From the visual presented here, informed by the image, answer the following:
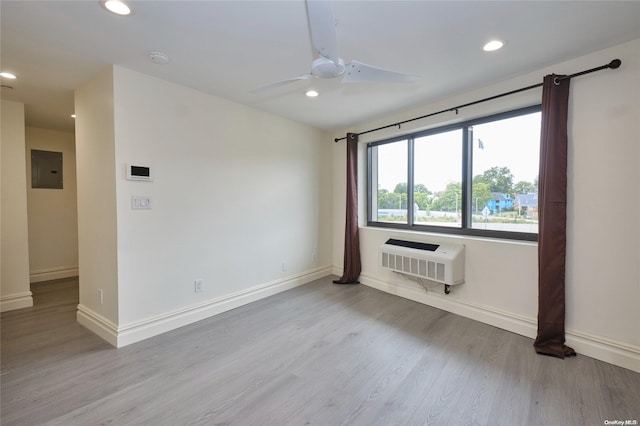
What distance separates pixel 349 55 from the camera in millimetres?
2164

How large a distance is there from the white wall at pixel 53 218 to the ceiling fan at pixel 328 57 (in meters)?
4.94

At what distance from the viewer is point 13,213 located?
127 inches

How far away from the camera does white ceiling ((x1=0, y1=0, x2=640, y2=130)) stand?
1.67 meters

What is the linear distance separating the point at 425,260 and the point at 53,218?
18.4 feet

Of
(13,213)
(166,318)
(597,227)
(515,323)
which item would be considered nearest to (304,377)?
(166,318)

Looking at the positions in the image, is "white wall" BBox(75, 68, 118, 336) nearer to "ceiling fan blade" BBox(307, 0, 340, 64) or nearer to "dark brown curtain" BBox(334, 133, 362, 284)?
"ceiling fan blade" BBox(307, 0, 340, 64)

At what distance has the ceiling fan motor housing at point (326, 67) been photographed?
1599 millimetres

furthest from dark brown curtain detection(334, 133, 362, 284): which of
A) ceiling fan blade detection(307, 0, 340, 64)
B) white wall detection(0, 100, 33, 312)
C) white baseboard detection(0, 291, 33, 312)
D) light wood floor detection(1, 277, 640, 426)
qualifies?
white wall detection(0, 100, 33, 312)

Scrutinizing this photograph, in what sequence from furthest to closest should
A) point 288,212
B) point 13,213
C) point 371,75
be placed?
point 288,212, point 13,213, point 371,75

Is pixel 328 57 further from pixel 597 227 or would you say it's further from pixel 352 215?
pixel 352 215

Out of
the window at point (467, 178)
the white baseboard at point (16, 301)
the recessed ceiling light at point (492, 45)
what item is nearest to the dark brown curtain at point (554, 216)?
the window at point (467, 178)

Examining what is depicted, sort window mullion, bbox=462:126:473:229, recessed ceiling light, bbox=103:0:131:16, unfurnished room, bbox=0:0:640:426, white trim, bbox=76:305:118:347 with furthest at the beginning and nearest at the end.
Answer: window mullion, bbox=462:126:473:229 → white trim, bbox=76:305:118:347 → unfurnished room, bbox=0:0:640:426 → recessed ceiling light, bbox=103:0:131:16

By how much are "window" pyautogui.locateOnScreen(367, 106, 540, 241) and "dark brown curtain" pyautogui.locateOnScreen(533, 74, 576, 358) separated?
13.6 inches

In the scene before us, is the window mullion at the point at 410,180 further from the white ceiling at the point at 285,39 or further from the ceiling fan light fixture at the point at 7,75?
the ceiling fan light fixture at the point at 7,75
